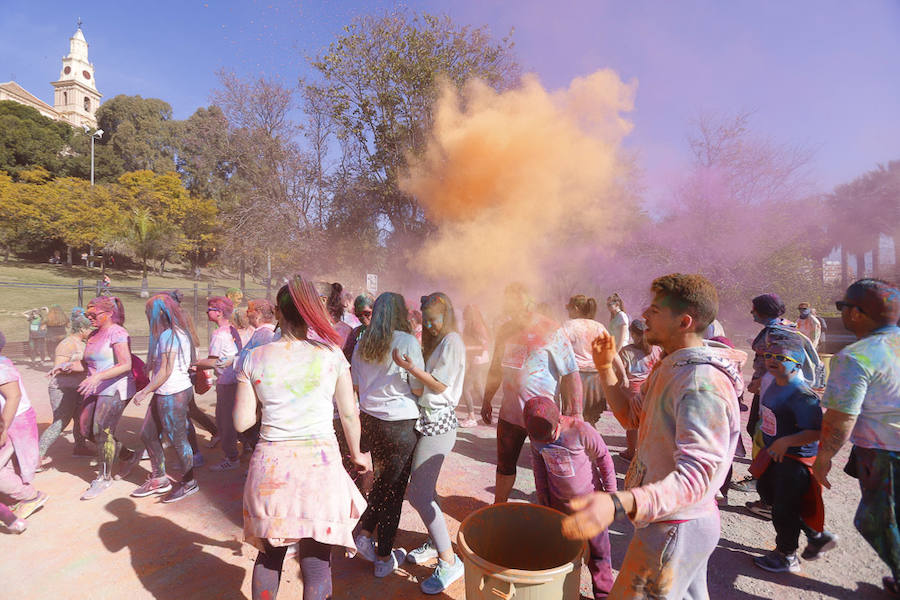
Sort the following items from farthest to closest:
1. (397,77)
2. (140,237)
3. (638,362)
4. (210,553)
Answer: (140,237), (397,77), (638,362), (210,553)

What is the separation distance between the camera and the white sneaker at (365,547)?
317 centimetres

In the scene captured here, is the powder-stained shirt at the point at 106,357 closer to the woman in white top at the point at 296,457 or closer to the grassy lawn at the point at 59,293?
the woman in white top at the point at 296,457

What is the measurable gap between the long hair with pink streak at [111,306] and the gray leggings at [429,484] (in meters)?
3.60

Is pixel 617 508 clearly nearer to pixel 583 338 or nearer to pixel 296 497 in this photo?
pixel 296 497

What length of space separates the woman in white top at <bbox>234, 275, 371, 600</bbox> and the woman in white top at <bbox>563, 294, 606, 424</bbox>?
3336 millimetres

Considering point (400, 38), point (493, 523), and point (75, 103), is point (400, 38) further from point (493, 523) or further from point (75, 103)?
point (75, 103)

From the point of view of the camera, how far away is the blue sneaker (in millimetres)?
2934

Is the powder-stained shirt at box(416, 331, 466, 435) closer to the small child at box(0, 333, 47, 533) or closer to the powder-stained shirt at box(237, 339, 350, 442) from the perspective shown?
the powder-stained shirt at box(237, 339, 350, 442)

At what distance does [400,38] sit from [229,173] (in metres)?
25.7

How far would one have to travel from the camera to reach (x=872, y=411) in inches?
106

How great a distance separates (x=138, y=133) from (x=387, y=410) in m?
56.6

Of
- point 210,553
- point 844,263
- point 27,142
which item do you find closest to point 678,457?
point 210,553

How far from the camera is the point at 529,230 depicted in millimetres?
18625

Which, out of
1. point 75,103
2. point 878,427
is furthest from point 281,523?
point 75,103
